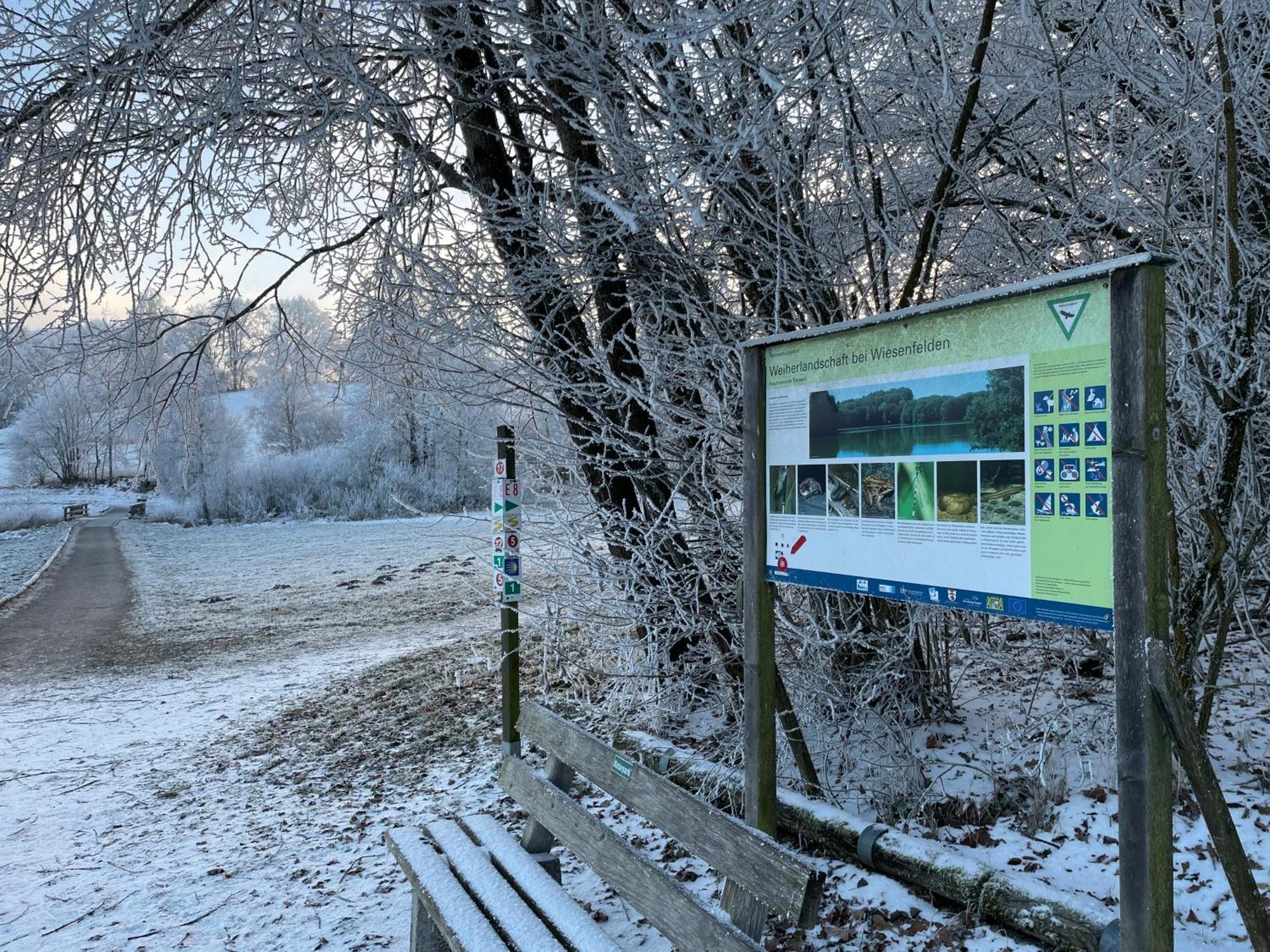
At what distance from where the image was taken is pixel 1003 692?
16.6ft

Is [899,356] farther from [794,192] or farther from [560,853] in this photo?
[560,853]

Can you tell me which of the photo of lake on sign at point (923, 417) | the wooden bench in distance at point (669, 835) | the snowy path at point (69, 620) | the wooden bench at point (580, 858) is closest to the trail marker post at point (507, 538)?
the wooden bench at point (580, 858)

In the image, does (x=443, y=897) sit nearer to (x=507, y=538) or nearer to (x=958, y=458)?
(x=958, y=458)

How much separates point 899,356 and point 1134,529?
80cm

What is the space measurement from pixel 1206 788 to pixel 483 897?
218 cm

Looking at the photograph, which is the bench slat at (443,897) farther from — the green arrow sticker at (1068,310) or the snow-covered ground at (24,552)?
the snow-covered ground at (24,552)

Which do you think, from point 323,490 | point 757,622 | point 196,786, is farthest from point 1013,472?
point 323,490

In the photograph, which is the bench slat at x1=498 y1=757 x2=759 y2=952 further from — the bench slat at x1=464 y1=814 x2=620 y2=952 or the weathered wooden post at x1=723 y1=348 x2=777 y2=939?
the weathered wooden post at x1=723 y1=348 x2=777 y2=939

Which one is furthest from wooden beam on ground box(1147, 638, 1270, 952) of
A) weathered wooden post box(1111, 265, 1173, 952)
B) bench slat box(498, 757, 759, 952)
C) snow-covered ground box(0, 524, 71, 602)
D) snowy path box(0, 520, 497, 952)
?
snow-covered ground box(0, 524, 71, 602)

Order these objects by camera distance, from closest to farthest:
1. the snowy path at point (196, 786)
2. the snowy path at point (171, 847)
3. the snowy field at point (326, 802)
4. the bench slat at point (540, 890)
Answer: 1. the bench slat at point (540, 890)
2. the snowy field at point (326, 802)
3. the snowy path at point (171, 847)
4. the snowy path at point (196, 786)

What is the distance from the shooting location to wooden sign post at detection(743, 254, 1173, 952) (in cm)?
→ 179

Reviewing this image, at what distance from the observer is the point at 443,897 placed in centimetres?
298

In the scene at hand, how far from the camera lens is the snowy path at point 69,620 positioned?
39.1 ft

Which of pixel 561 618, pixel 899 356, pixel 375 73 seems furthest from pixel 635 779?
pixel 375 73
